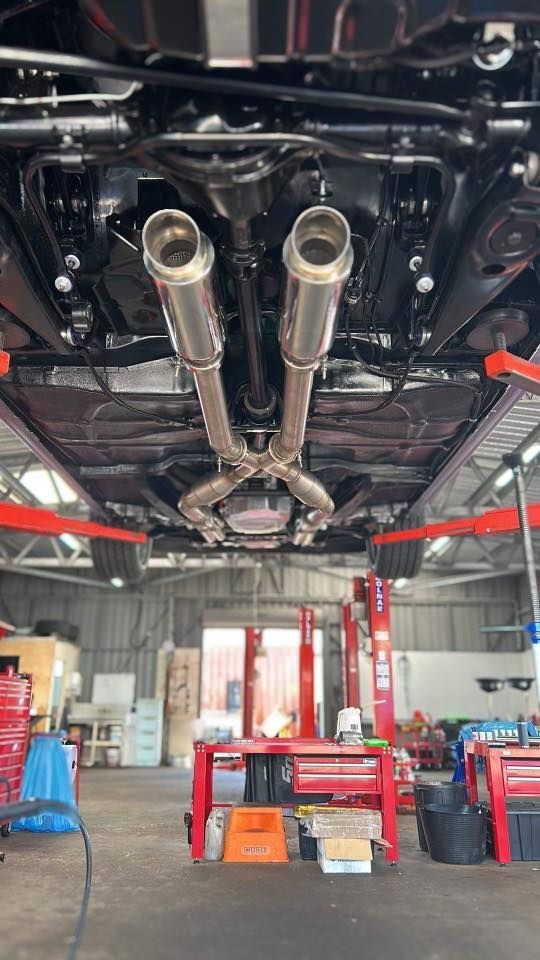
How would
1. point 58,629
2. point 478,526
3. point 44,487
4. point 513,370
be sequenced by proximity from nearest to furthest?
1. point 513,370
2. point 478,526
3. point 44,487
4. point 58,629

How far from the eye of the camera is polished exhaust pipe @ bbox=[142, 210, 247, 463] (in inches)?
82.7

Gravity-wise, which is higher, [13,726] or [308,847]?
[13,726]

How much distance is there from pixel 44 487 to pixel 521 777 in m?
9.23

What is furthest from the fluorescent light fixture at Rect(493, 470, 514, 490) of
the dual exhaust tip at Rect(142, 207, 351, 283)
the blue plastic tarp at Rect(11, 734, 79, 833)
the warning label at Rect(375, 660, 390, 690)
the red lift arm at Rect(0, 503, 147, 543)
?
the dual exhaust tip at Rect(142, 207, 351, 283)

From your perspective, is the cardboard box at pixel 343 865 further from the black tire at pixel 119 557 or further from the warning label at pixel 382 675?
the warning label at pixel 382 675

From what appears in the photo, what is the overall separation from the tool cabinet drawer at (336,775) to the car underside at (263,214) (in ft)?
5.83

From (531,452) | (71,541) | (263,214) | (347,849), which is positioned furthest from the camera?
(71,541)

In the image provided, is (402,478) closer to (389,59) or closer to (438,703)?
(389,59)

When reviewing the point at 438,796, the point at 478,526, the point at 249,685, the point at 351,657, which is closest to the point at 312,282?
the point at 478,526

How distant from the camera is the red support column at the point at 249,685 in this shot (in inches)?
378

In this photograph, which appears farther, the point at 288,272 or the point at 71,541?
the point at 71,541

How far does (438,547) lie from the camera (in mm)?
13188

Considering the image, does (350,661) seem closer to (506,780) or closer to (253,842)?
(506,780)

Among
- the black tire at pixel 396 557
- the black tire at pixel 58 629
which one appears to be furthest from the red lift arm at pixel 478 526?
the black tire at pixel 58 629
